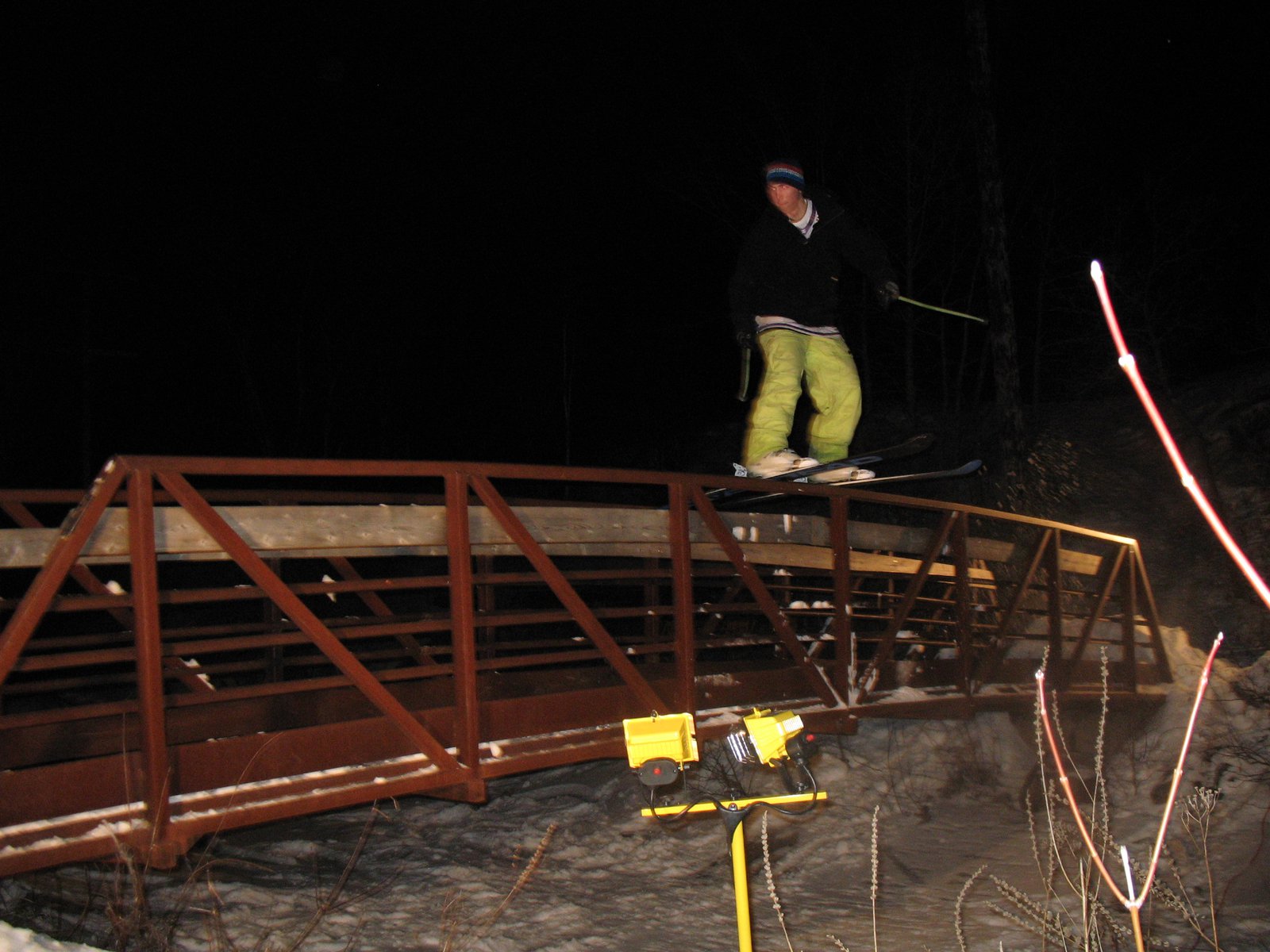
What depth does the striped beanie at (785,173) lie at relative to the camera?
574 cm

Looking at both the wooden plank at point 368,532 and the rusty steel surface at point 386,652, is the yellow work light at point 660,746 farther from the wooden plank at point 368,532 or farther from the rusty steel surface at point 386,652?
the wooden plank at point 368,532

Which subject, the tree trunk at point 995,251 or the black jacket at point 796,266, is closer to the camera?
the black jacket at point 796,266

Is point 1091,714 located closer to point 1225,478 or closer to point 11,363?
point 1225,478

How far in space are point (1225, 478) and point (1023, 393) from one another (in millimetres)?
5793

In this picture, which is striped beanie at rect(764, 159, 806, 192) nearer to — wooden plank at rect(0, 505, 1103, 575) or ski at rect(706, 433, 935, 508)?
ski at rect(706, 433, 935, 508)

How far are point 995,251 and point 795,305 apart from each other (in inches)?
231

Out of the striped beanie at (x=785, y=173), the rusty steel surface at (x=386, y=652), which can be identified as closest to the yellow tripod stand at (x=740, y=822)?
the rusty steel surface at (x=386, y=652)

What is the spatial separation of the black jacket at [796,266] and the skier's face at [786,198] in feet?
0.21

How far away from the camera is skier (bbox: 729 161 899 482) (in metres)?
5.98

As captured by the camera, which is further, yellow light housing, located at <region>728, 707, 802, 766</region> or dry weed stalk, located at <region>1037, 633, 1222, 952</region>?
yellow light housing, located at <region>728, 707, 802, 766</region>

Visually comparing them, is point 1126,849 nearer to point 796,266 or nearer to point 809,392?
point 809,392

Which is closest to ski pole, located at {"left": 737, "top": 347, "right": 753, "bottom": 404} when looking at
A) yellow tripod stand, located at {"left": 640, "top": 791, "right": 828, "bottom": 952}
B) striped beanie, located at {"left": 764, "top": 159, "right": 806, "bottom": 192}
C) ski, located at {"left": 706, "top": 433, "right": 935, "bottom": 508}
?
ski, located at {"left": 706, "top": 433, "right": 935, "bottom": 508}

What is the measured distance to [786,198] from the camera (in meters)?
5.87

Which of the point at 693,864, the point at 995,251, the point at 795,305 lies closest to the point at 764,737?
the point at 795,305
